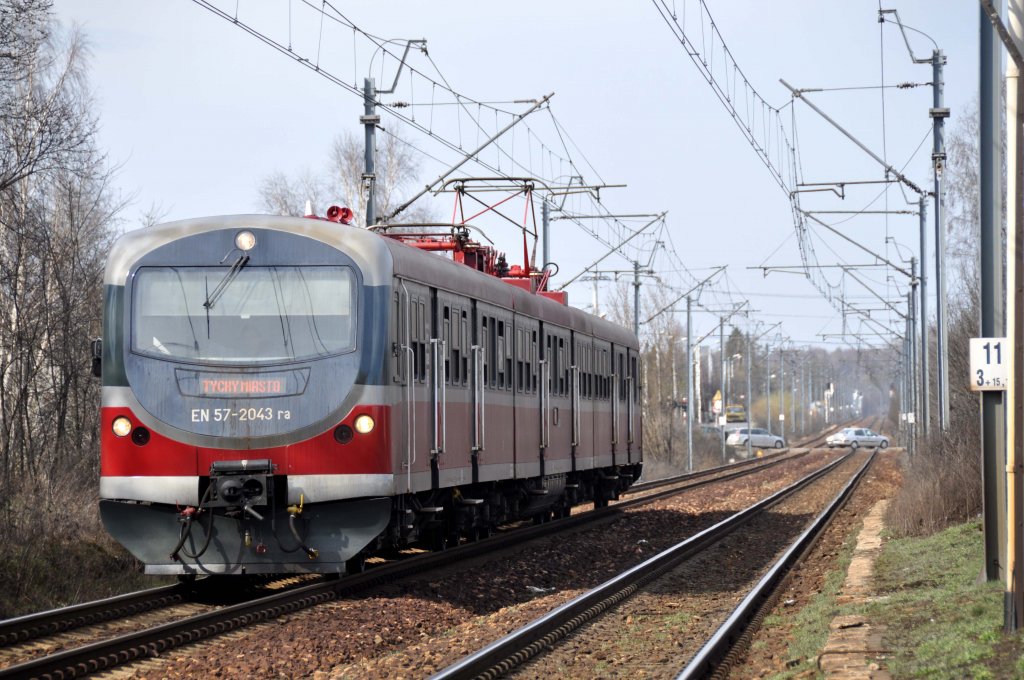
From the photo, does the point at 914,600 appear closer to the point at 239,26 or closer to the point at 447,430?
the point at 447,430

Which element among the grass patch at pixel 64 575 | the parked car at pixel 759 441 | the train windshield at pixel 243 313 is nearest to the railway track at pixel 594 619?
the train windshield at pixel 243 313

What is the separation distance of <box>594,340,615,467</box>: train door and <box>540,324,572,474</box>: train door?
7.57ft

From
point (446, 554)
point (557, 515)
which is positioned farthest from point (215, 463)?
point (557, 515)

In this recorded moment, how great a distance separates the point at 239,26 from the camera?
15.7 m

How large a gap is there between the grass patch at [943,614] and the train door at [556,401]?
4601 millimetres

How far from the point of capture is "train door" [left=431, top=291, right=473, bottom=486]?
14.1 metres

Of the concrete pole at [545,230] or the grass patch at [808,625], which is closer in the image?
the grass patch at [808,625]

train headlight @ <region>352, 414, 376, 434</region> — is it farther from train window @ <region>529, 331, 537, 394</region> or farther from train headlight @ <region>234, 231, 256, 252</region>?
train window @ <region>529, 331, 537, 394</region>

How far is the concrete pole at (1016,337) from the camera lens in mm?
9938

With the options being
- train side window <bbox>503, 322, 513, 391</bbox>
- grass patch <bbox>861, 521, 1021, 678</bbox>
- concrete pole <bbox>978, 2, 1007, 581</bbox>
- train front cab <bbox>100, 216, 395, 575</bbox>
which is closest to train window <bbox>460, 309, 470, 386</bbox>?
train side window <bbox>503, 322, 513, 391</bbox>

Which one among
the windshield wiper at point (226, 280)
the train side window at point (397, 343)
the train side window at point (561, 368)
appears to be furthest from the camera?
the train side window at point (561, 368)

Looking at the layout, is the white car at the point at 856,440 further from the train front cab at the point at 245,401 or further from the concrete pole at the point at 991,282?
the train front cab at the point at 245,401

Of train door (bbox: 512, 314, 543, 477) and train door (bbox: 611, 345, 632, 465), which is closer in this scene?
train door (bbox: 512, 314, 543, 477)

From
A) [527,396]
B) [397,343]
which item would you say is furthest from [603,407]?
[397,343]
